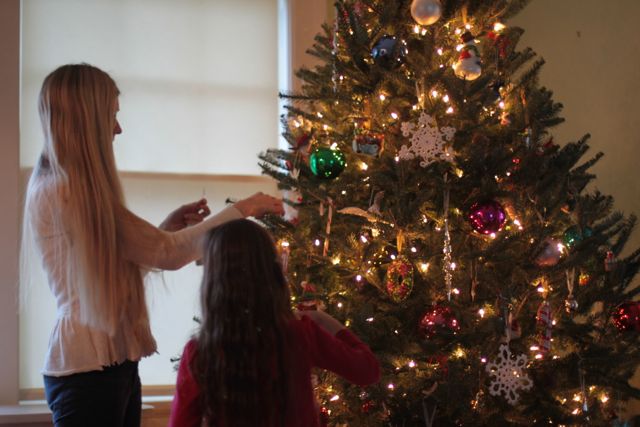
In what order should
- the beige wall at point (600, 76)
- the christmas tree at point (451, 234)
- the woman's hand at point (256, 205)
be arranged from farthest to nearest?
the beige wall at point (600, 76) < the christmas tree at point (451, 234) < the woman's hand at point (256, 205)

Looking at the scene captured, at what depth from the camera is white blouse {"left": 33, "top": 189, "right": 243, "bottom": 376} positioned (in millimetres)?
1730

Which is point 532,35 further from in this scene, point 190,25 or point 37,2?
point 37,2

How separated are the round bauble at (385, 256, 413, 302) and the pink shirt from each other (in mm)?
541

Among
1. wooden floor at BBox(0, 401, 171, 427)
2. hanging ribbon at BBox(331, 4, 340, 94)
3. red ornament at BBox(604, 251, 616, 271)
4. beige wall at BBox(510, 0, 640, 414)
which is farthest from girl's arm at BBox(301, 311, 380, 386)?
beige wall at BBox(510, 0, 640, 414)

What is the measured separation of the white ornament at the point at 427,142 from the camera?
7.00 ft

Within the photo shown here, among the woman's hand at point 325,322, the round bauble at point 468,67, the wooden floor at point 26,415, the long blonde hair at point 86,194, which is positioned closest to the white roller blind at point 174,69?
the wooden floor at point 26,415

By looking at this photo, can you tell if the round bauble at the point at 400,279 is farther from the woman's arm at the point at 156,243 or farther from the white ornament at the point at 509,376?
the woman's arm at the point at 156,243

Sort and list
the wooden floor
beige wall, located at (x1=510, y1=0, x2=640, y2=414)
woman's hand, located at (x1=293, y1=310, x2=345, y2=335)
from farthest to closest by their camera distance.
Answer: beige wall, located at (x1=510, y1=0, x2=640, y2=414) → the wooden floor → woman's hand, located at (x1=293, y1=310, x2=345, y2=335)

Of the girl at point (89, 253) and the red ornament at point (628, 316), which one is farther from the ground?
the girl at point (89, 253)

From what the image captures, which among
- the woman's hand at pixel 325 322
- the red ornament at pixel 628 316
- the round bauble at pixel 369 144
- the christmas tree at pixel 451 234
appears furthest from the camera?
the red ornament at pixel 628 316

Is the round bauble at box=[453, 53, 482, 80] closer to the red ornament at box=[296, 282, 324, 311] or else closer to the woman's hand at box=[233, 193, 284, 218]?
the woman's hand at box=[233, 193, 284, 218]

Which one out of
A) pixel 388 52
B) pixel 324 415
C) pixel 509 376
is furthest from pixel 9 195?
pixel 509 376

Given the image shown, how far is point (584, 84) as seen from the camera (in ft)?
11.8

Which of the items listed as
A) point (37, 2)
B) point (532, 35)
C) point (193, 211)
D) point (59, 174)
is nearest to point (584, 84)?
point (532, 35)
